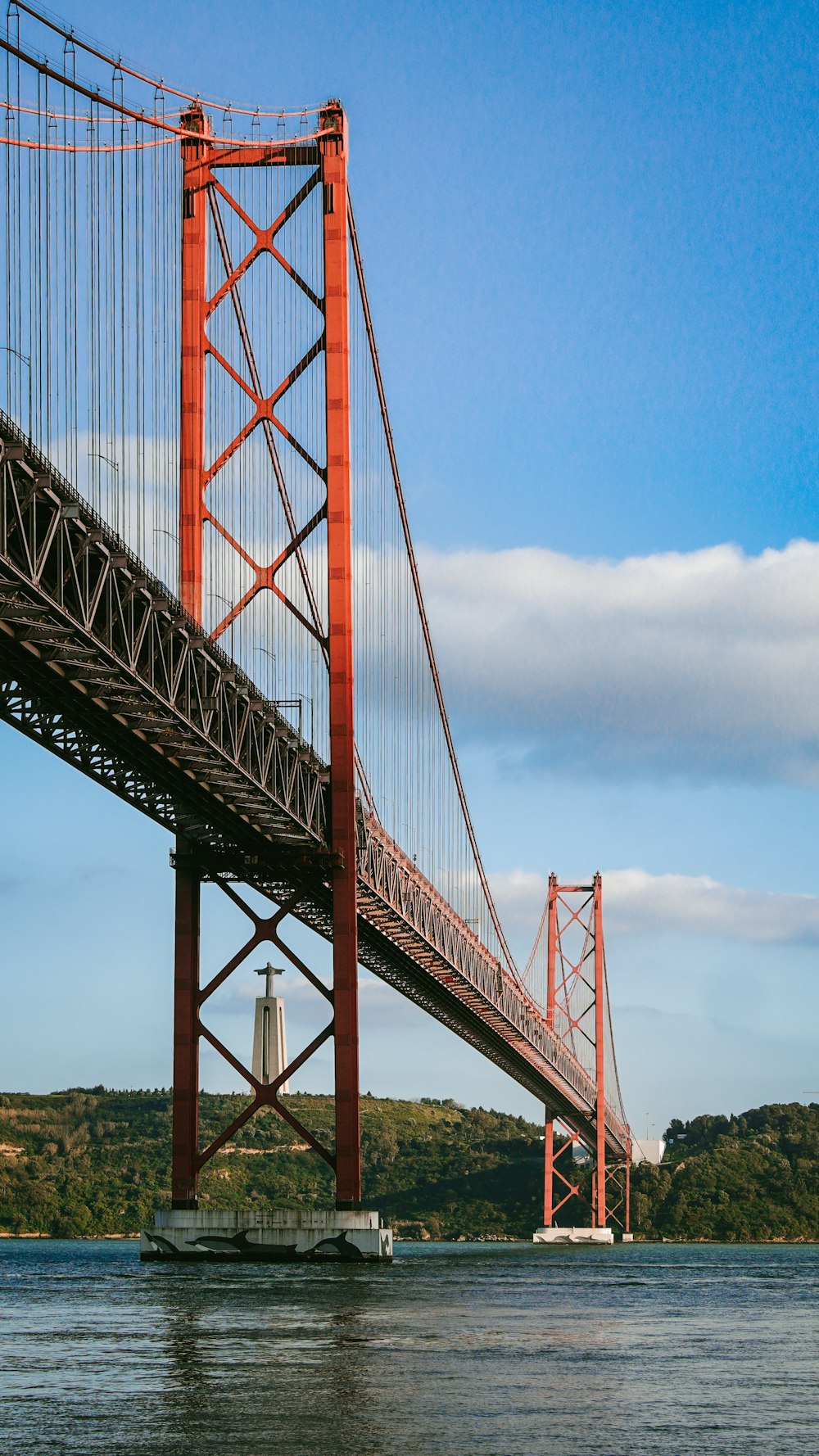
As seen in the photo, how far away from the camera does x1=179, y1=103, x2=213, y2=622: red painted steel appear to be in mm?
40500

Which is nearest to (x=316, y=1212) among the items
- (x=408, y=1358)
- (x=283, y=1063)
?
(x=283, y=1063)

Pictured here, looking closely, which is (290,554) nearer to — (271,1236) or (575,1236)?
(271,1236)

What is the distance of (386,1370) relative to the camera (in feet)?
58.6

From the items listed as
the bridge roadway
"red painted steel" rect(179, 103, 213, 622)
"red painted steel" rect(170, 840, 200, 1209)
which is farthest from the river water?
"red painted steel" rect(179, 103, 213, 622)

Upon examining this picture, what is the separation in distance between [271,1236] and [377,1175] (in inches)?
3529

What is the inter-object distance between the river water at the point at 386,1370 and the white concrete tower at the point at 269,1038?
4.83 m

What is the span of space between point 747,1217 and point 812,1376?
346ft

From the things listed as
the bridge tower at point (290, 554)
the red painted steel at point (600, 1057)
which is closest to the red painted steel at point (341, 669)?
the bridge tower at point (290, 554)

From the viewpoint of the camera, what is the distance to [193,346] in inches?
1628

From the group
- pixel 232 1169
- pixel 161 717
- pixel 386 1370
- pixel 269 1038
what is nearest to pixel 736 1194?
pixel 232 1169

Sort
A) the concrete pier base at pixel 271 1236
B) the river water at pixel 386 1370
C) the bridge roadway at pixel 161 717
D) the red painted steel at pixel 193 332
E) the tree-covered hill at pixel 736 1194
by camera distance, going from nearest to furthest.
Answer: the river water at pixel 386 1370, the bridge roadway at pixel 161 717, the concrete pier base at pixel 271 1236, the red painted steel at pixel 193 332, the tree-covered hill at pixel 736 1194

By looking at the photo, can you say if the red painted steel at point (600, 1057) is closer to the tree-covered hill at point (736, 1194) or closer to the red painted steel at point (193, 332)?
the tree-covered hill at point (736, 1194)

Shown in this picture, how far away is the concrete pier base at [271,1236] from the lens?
37250 mm

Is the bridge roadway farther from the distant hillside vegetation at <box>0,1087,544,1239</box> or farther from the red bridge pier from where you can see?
the distant hillside vegetation at <box>0,1087,544,1239</box>
